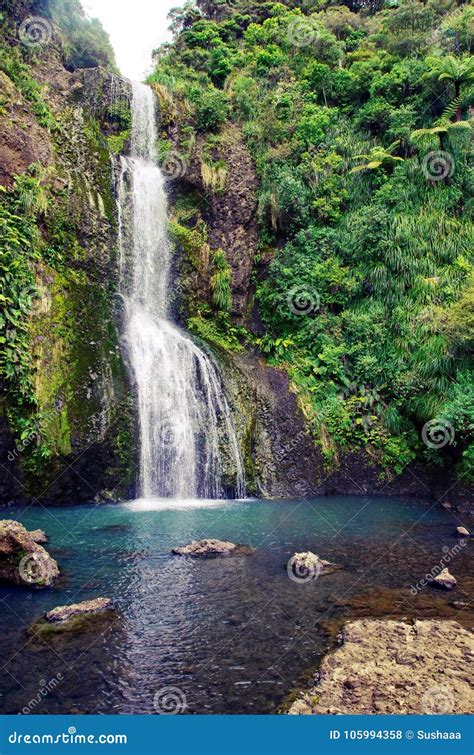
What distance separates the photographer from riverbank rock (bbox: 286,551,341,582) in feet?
23.1

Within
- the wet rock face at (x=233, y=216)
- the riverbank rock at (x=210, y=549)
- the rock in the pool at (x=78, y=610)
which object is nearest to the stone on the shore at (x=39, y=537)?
the riverbank rock at (x=210, y=549)

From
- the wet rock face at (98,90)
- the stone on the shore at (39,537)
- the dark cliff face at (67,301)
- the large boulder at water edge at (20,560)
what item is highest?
the wet rock face at (98,90)

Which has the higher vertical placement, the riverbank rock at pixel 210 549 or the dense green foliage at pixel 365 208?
the dense green foliage at pixel 365 208

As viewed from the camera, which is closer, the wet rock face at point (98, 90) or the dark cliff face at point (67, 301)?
the dark cliff face at point (67, 301)

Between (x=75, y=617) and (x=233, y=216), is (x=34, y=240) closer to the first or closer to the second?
(x=233, y=216)

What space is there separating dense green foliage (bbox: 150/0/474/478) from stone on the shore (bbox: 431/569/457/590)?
629 centimetres

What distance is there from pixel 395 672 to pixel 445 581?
2.63 metres

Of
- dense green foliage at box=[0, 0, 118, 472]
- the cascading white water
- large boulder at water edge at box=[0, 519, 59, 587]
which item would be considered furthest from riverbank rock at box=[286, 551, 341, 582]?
dense green foliage at box=[0, 0, 118, 472]

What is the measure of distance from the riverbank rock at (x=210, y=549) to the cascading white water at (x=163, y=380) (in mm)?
4920

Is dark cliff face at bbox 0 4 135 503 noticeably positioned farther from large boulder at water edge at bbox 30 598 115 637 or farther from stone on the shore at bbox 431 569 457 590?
stone on the shore at bbox 431 569 457 590

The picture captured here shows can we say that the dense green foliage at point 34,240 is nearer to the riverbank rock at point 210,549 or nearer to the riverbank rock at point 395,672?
the riverbank rock at point 210,549

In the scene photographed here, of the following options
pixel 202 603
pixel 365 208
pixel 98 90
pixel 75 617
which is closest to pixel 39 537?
pixel 75 617

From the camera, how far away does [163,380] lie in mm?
14164

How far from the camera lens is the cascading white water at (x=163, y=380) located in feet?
43.4
